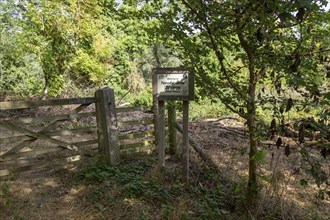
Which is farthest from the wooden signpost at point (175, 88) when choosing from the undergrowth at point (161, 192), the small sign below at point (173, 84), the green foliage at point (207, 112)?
the green foliage at point (207, 112)

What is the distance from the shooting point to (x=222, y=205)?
12.3 feet

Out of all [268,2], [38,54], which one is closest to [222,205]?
[268,2]

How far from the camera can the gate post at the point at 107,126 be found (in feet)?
15.4

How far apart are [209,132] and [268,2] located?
16.4 ft

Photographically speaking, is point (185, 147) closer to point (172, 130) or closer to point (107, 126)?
point (172, 130)

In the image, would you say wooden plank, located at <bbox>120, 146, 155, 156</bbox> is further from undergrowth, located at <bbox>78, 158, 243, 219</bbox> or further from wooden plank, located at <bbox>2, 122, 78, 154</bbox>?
wooden plank, located at <bbox>2, 122, 78, 154</bbox>

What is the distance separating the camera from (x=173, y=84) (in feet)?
13.5

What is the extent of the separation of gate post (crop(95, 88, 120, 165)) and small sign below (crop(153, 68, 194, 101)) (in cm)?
101

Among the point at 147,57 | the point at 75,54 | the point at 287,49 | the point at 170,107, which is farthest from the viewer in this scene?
the point at 147,57

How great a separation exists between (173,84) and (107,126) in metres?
1.47

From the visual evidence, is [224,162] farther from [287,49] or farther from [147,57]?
[147,57]

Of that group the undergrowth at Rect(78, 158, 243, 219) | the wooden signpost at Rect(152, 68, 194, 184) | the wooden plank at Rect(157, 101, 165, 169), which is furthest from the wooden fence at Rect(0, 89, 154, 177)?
the wooden signpost at Rect(152, 68, 194, 184)

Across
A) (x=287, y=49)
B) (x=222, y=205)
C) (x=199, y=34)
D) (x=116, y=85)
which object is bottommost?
(x=222, y=205)

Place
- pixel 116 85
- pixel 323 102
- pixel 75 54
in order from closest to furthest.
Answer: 1. pixel 323 102
2. pixel 75 54
3. pixel 116 85
